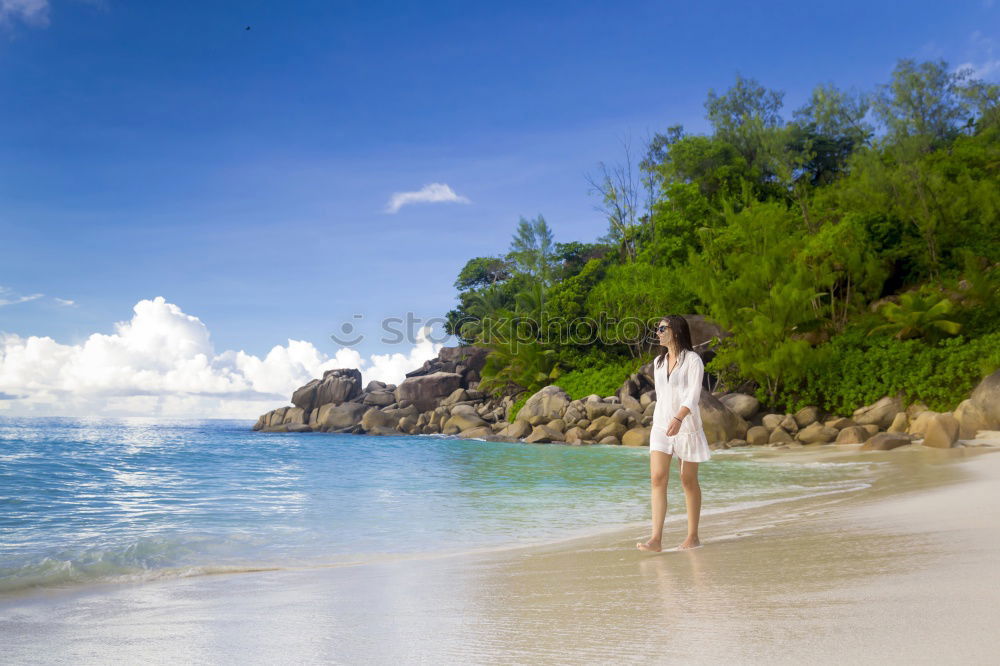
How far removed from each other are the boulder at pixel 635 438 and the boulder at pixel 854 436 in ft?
21.3

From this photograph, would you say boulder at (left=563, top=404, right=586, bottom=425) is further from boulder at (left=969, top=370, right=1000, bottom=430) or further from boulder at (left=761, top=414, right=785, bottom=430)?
boulder at (left=969, top=370, right=1000, bottom=430)

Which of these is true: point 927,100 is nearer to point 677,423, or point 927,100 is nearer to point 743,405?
point 743,405

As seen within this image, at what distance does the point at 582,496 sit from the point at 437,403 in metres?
33.9

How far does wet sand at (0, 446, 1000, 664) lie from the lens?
2.35 metres

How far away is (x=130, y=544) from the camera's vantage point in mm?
6270

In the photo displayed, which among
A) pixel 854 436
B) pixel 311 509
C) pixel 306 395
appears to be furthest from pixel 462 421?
pixel 311 509

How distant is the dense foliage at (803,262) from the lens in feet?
73.1

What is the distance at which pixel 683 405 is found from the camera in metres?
4.58

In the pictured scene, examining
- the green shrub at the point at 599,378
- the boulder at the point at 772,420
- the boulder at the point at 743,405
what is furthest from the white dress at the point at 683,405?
the green shrub at the point at 599,378

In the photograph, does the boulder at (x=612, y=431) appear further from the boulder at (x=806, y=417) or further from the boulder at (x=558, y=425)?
the boulder at (x=806, y=417)

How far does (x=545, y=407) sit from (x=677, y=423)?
85.5ft

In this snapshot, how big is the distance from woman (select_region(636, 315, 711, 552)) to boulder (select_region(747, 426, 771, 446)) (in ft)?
58.2

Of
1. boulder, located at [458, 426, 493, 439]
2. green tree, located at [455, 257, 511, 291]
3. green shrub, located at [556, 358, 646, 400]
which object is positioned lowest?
boulder, located at [458, 426, 493, 439]

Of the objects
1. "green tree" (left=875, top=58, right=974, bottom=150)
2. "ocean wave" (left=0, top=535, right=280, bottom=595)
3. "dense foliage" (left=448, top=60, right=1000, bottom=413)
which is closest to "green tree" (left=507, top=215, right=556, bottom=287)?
"dense foliage" (left=448, top=60, right=1000, bottom=413)
